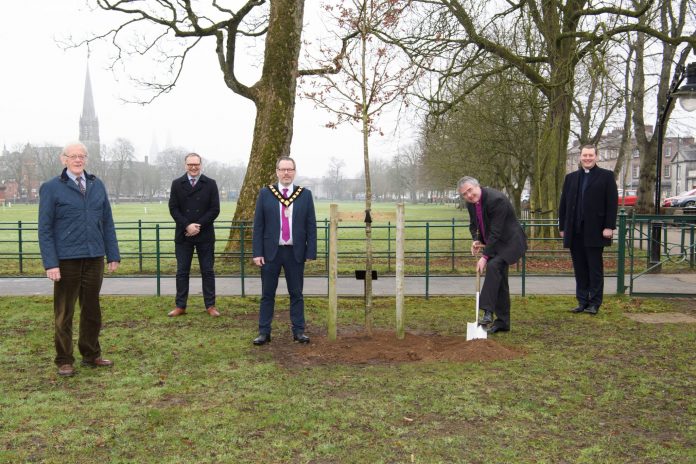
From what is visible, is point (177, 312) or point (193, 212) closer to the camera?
point (193, 212)

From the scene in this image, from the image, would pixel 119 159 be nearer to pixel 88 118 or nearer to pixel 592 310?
pixel 88 118

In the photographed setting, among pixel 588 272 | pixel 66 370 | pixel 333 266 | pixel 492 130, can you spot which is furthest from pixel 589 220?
pixel 492 130

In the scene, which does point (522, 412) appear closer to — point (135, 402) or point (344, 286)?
point (135, 402)

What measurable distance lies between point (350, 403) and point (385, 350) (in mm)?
1665

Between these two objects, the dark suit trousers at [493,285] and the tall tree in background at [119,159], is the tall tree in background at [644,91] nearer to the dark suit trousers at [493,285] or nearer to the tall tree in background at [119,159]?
the dark suit trousers at [493,285]

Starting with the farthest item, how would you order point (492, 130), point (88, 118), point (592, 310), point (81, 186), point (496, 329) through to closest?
1. point (88, 118)
2. point (492, 130)
3. point (592, 310)
4. point (496, 329)
5. point (81, 186)

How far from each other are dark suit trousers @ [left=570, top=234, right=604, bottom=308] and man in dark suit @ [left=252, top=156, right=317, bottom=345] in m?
3.90

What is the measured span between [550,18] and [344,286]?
9.83 metres

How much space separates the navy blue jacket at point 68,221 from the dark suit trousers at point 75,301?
14 cm

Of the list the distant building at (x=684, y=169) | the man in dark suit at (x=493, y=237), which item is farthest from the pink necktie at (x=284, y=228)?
the distant building at (x=684, y=169)

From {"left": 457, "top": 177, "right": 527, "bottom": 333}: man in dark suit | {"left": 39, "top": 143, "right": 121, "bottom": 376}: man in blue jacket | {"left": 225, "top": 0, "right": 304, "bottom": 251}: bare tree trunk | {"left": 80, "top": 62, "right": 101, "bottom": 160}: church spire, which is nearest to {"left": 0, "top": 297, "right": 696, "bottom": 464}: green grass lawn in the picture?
{"left": 39, "top": 143, "right": 121, "bottom": 376}: man in blue jacket

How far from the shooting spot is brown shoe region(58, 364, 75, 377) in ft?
18.6

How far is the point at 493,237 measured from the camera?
708 cm

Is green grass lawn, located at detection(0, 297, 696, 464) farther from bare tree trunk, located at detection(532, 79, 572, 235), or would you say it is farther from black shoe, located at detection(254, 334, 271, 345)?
Answer: bare tree trunk, located at detection(532, 79, 572, 235)
